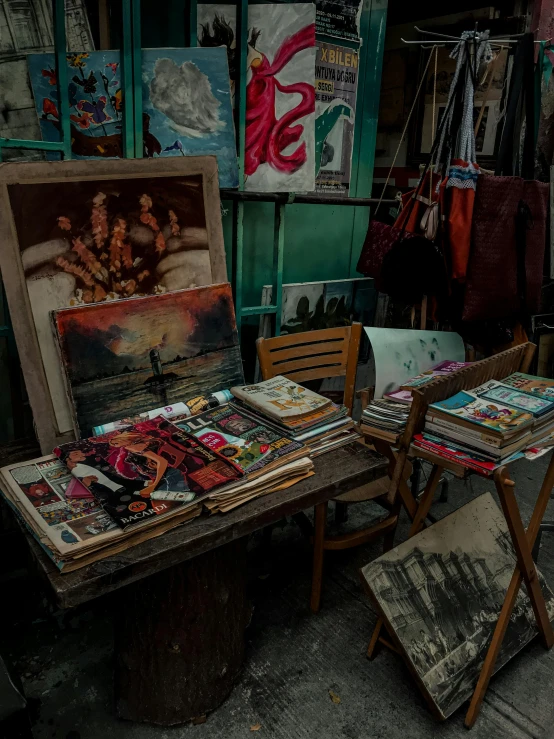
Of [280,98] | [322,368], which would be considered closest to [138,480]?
[322,368]

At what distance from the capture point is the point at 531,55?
2.92m

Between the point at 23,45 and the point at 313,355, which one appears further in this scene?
the point at 313,355

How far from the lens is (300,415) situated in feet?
6.52

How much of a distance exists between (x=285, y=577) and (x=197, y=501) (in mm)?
1325

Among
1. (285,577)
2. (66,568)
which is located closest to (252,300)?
(285,577)

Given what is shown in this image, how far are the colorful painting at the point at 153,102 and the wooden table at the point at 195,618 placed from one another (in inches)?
56.2

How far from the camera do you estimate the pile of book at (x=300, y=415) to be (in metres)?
Result: 1.95

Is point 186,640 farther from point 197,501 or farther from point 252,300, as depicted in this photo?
point 252,300

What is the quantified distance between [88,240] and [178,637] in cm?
136

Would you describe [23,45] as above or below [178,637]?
above

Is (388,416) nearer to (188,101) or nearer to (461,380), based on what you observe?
(461,380)

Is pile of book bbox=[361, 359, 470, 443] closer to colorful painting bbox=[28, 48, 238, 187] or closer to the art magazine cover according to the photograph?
the art magazine cover

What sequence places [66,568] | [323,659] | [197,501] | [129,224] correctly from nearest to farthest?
[66,568]
[197,501]
[129,224]
[323,659]

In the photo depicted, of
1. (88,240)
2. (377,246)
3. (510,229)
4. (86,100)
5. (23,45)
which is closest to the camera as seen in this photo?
(88,240)
